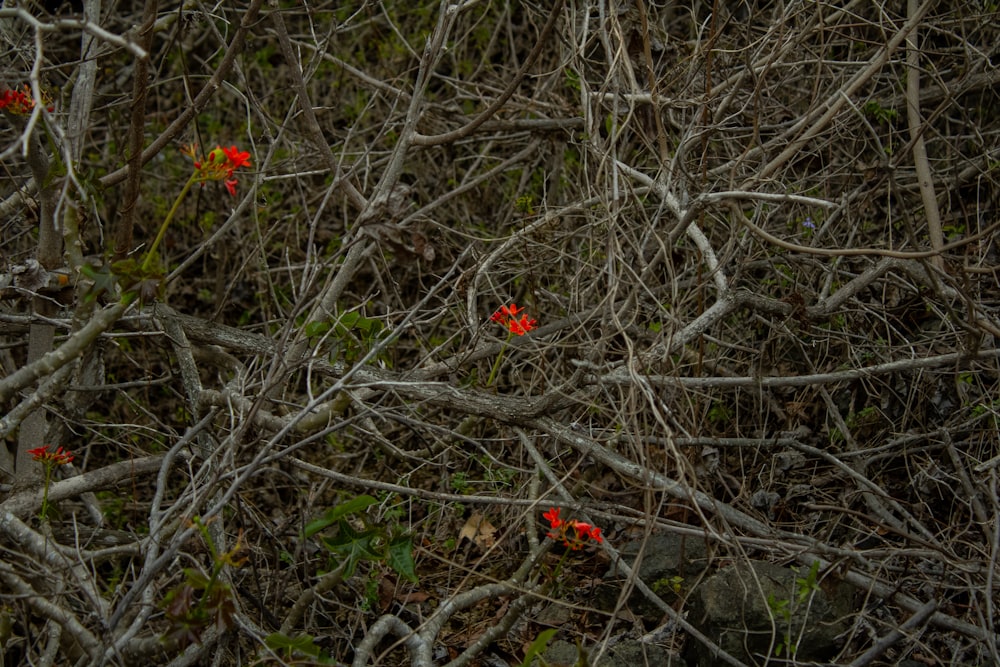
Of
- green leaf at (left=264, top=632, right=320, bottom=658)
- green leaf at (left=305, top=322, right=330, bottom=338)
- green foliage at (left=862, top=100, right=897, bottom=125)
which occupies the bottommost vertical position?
green leaf at (left=264, top=632, right=320, bottom=658)

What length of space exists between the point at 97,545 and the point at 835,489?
2.47m

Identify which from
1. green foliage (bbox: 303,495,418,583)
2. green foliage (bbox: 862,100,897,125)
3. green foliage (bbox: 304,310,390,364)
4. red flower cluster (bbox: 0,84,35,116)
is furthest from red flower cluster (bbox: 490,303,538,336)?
green foliage (bbox: 862,100,897,125)

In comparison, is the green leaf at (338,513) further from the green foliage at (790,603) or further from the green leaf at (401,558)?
the green foliage at (790,603)

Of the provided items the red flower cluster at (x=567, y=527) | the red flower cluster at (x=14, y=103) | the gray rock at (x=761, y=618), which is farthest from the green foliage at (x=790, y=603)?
the red flower cluster at (x=14, y=103)

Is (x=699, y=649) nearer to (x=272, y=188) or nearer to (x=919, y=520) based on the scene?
(x=919, y=520)

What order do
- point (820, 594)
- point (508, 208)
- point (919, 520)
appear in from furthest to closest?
1. point (508, 208)
2. point (919, 520)
3. point (820, 594)

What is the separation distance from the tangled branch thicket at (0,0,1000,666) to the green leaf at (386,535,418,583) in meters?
0.02

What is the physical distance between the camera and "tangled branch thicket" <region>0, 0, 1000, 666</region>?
2.30m

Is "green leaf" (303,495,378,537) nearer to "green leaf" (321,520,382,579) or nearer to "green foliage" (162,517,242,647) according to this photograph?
"green leaf" (321,520,382,579)

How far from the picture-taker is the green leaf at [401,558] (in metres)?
2.26

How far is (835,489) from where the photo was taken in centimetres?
298

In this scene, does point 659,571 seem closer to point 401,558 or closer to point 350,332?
point 401,558

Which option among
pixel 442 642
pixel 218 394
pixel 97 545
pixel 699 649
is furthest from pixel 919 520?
pixel 97 545

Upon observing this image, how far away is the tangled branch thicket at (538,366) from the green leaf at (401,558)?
0.02m
